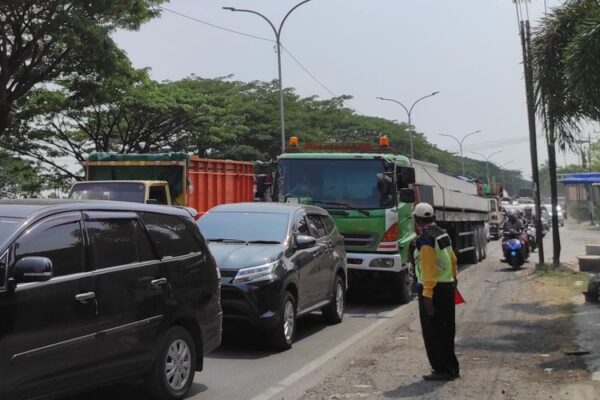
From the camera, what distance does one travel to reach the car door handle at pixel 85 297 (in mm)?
4824

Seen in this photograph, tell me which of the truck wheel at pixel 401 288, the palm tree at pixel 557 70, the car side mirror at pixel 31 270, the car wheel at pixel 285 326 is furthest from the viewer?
the truck wheel at pixel 401 288

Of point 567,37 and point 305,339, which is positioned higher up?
point 567,37

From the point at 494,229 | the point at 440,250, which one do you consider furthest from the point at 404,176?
the point at 494,229

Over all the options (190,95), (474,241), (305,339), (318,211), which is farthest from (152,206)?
(190,95)

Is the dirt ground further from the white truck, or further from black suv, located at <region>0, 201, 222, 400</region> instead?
the white truck

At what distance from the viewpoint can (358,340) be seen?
9305 millimetres

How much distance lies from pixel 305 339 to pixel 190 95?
2487 cm

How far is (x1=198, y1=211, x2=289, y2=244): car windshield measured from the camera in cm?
912

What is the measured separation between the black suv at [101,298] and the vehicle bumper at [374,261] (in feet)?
19.1

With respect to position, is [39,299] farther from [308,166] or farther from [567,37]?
[567,37]

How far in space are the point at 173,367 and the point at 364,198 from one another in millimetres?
6986

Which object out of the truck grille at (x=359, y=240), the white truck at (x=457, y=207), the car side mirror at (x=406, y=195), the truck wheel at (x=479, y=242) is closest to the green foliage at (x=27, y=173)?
the white truck at (x=457, y=207)

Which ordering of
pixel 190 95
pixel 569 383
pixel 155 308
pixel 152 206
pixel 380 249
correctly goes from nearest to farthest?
pixel 155 308, pixel 152 206, pixel 569 383, pixel 380 249, pixel 190 95

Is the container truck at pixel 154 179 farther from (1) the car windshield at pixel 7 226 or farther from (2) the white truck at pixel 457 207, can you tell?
(1) the car windshield at pixel 7 226
